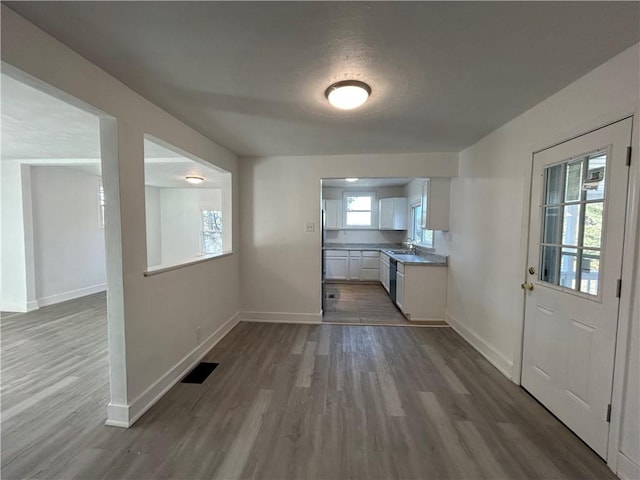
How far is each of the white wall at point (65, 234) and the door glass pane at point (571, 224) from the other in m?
6.21

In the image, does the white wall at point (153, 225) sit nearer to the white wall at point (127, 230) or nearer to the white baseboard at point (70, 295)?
the white baseboard at point (70, 295)

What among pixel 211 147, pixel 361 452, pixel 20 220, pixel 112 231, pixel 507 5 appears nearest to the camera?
pixel 507 5

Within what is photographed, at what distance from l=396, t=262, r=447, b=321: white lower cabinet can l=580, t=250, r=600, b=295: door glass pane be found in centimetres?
213

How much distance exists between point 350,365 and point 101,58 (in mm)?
3051

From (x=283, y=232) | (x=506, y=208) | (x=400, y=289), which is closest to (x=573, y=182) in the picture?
(x=506, y=208)

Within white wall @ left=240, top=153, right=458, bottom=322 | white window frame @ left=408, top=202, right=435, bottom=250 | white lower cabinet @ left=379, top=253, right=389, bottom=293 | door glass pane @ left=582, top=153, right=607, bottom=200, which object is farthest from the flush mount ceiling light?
white lower cabinet @ left=379, top=253, right=389, bottom=293

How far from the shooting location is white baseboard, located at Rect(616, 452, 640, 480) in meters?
1.41

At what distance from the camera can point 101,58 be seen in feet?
5.07

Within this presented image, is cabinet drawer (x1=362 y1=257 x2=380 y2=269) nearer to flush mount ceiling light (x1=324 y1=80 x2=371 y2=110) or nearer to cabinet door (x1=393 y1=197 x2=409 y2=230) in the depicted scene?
cabinet door (x1=393 y1=197 x2=409 y2=230)

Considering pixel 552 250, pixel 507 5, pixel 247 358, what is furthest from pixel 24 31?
pixel 552 250

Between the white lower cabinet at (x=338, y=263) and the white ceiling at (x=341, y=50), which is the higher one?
the white ceiling at (x=341, y=50)

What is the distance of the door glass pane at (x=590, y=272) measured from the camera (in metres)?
1.67

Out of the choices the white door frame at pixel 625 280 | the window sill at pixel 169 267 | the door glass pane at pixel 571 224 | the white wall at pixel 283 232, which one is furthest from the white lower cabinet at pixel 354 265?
the white door frame at pixel 625 280

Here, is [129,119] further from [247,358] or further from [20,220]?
[20,220]
